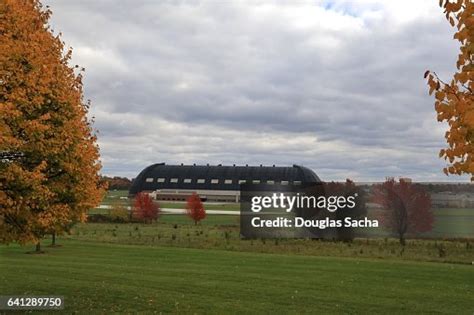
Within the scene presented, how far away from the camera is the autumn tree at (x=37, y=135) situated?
12.5m

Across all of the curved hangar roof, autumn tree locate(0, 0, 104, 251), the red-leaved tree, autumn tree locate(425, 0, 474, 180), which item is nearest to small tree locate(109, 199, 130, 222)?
the red-leaved tree

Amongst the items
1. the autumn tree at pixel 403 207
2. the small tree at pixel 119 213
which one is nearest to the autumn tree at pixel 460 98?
the autumn tree at pixel 403 207

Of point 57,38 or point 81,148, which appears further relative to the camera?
point 57,38

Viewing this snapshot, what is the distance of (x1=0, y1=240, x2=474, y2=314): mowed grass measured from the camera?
17.4 metres

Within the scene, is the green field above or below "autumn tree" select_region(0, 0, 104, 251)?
below

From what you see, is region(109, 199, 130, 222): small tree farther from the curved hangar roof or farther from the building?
the curved hangar roof

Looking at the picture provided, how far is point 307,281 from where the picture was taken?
76.1ft

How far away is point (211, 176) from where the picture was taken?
16612 centimetres

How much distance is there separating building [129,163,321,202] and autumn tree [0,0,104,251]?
476 ft

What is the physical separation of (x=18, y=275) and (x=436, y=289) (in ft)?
60.2

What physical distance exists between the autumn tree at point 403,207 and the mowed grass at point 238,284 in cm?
1819

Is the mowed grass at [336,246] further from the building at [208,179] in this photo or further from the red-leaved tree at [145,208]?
the building at [208,179]

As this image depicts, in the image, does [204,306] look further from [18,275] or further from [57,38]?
[18,275]

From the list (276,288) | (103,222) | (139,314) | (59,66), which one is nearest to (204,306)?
(139,314)
